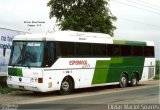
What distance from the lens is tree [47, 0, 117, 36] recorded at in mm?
39750

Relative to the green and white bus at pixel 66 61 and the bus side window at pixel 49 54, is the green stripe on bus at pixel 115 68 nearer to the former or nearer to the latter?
the green and white bus at pixel 66 61

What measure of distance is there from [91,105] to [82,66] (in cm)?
648

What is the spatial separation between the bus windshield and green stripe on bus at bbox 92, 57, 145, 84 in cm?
439

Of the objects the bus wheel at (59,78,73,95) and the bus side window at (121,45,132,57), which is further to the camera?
the bus side window at (121,45,132,57)

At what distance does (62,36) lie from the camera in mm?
22172

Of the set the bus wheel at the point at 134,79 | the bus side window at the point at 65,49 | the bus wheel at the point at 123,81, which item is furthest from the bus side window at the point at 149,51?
the bus side window at the point at 65,49

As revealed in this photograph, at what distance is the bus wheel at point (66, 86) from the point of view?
22230 millimetres

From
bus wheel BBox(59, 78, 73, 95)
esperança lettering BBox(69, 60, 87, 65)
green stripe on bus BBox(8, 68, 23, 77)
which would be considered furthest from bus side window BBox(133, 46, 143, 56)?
green stripe on bus BBox(8, 68, 23, 77)

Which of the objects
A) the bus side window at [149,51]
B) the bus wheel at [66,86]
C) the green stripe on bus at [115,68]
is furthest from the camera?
the bus side window at [149,51]

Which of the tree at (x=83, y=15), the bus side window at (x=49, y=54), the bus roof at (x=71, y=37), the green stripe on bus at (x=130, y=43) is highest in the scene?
the tree at (x=83, y=15)

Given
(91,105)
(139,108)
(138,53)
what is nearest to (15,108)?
(91,105)

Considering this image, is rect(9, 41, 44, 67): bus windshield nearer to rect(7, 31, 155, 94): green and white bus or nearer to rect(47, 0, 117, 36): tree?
rect(7, 31, 155, 94): green and white bus

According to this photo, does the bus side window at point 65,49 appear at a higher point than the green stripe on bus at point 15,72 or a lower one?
higher

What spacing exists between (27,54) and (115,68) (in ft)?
21.9
